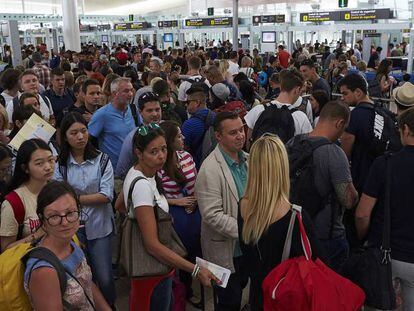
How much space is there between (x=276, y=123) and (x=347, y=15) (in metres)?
17.0

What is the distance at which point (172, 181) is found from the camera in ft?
10.7

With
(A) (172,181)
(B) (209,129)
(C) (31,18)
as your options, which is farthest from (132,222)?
(C) (31,18)

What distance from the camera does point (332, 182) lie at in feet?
9.55

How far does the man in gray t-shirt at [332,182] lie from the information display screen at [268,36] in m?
17.8

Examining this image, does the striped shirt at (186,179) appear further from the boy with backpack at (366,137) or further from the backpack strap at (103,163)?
the boy with backpack at (366,137)

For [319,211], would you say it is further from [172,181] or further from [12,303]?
[12,303]

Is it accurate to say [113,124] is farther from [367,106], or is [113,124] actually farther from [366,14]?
[366,14]

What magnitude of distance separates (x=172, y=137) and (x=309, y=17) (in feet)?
64.6

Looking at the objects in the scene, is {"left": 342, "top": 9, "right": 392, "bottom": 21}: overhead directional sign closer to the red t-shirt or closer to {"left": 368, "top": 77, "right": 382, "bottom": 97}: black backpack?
the red t-shirt

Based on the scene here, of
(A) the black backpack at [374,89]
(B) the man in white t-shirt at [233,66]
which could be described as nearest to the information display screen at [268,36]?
(B) the man in white t-shirt at [233,66]

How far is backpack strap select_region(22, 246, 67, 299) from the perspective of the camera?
6.10ft

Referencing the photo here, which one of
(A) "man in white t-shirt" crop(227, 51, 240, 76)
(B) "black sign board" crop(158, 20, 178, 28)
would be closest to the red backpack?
(A) "man in white t-shirt" crop(227, 51, 240, 76)

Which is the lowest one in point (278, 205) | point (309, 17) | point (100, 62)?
point (278, 205)

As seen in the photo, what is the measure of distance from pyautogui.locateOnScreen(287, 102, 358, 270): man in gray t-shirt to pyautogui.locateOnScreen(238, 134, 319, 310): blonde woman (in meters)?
0.68
